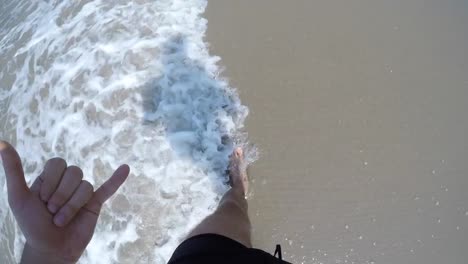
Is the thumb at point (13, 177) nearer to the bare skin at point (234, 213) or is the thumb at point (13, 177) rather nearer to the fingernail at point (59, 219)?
the fingernail at point (59, 219)

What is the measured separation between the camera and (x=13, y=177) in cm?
131

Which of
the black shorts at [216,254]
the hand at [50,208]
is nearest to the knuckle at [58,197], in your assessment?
the hand at [50,208]

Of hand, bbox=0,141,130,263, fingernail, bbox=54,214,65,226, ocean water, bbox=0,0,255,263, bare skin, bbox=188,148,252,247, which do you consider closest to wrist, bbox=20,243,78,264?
hand, bbox=0,141,130,263

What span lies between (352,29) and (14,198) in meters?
2.96

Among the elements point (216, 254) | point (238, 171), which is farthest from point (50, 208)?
point (238, 171)

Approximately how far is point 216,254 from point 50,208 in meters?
0.83

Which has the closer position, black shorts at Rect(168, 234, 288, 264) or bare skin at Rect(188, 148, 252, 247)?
black shorts at Rect(168, 234, 288, 264)

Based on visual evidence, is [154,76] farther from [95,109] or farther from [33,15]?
[33,15]

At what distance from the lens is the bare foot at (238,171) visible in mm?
3012

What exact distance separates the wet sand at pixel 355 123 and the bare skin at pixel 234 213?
15 cm

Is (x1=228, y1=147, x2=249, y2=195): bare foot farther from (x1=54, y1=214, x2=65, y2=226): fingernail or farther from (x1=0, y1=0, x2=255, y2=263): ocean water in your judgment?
(x1=54, y1=214, x2=65, y2=226): fingernail

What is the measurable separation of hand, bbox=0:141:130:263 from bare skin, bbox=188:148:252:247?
105 cm

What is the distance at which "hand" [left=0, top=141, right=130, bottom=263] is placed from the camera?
51.7 inches

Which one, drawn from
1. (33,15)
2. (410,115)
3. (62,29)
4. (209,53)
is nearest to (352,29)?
A: (410,115)
